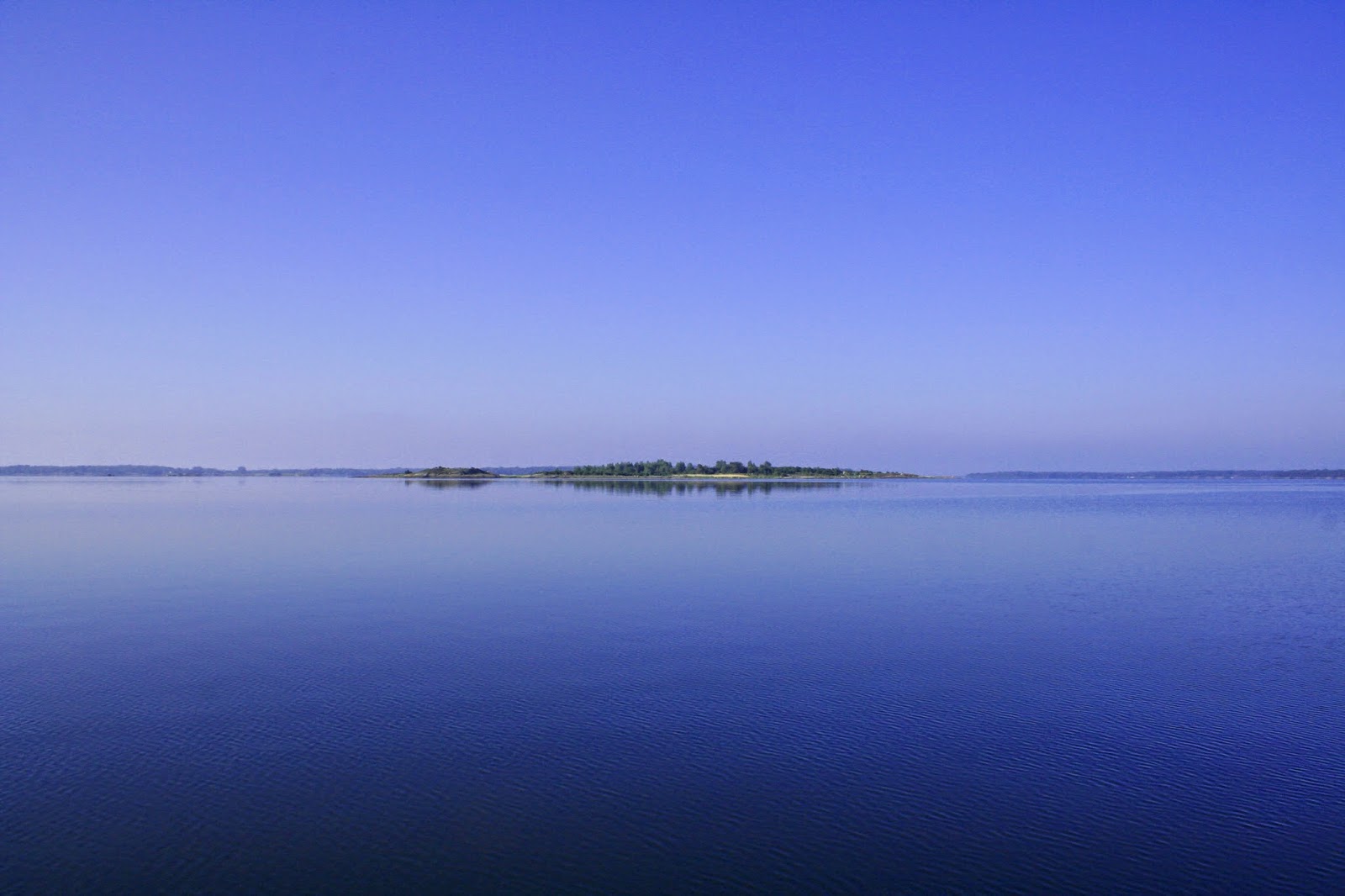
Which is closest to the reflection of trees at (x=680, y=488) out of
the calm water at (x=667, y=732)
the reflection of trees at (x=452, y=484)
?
the reflection of trees at (x=452, y=484)

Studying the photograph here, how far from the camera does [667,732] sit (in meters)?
11.5

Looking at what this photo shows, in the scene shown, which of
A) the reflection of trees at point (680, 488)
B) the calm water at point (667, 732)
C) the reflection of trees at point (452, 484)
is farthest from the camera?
the reflection of trees at point (452, 484)

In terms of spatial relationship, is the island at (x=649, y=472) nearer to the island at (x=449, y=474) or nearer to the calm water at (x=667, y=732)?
the island at (x=449, y=474)

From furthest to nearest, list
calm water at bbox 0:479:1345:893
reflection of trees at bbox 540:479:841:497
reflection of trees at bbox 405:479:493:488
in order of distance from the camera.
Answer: reflection of trees at bbox 405:479:493:488
reflection of trees at bbox 540:479:841:497
calm water at bbox 0:479:1345:893

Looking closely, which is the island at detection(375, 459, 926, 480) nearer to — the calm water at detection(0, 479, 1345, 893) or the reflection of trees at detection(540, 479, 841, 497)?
the reflection of trees at detection(540, 479, 841, 497)

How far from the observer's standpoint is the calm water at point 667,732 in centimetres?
814

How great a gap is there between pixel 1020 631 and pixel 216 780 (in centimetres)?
1552

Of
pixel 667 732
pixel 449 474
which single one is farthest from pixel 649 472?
pixel 667 732

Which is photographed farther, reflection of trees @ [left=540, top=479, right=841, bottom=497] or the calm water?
reflection of trees @ [left=540, top=479, right=841, bottom=497]

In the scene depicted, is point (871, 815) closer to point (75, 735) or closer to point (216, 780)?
point (216, 780)

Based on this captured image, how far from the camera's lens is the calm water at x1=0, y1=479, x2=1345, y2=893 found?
320 inches

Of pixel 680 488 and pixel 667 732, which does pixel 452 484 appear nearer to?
pixel 680 488

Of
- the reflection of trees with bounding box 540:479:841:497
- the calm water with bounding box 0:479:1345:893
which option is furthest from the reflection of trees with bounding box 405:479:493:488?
the calm water with bounding box 0:479:1345:893

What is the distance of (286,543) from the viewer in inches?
1373
